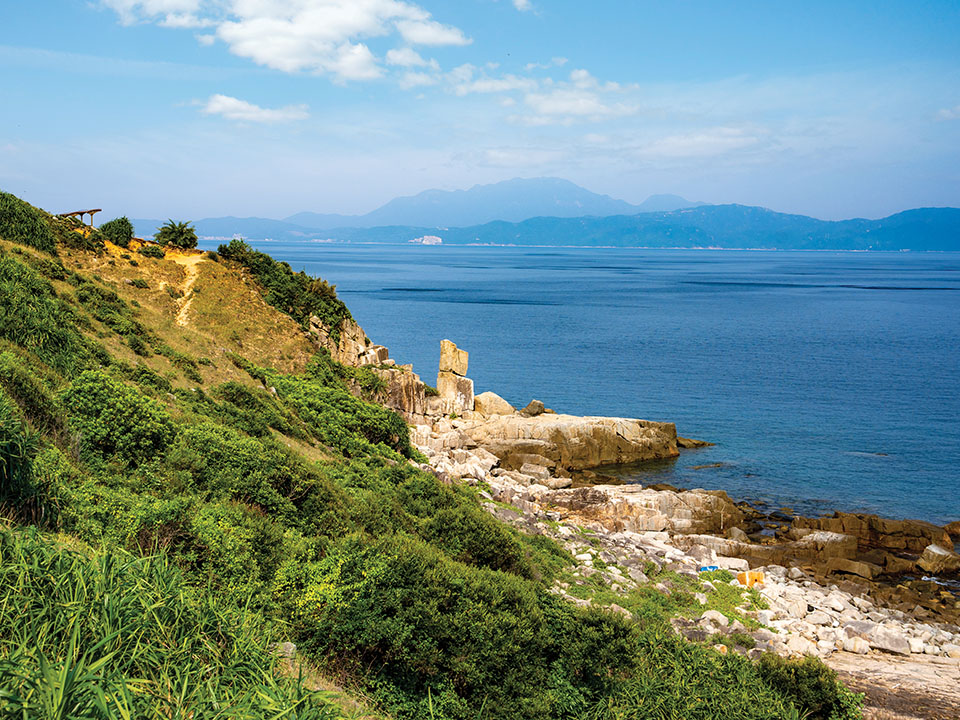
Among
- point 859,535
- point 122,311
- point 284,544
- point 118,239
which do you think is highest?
point 118,239

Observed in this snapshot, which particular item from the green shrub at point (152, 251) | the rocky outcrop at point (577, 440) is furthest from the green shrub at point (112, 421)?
the rocky outcrop at point (577, 440)

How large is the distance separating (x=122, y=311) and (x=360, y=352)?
16681 millimetres

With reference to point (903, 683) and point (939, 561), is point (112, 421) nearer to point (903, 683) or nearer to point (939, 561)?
point (903, 683)

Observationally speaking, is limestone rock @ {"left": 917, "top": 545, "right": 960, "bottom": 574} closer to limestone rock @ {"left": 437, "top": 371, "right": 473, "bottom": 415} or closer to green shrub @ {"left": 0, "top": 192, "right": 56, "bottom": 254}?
limestone rock @ {"left": 437, "top": 371, "right": 473, "bottom": 415}

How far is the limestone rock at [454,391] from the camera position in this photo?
1831 inches

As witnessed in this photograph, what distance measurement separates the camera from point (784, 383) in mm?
62688

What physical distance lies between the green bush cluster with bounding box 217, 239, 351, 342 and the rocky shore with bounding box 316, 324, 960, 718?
6.59ft

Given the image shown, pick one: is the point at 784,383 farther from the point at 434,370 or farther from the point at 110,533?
the point at 110,533

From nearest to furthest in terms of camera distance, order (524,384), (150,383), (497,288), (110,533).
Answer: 1. (110,533)
2. (150,383)
3. (524,384)
4. (497,288)

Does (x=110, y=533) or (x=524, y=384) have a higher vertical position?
(x=110, y=533)

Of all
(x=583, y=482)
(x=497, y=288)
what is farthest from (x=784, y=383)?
(x=497, y=288)

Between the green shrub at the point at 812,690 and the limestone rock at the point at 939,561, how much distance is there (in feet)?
59.3

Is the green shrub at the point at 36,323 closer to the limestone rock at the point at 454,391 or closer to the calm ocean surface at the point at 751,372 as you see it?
the limestone rock at the point at 454,391

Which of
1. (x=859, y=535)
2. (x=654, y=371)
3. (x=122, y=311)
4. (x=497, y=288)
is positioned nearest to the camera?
(x=122, y=311)
